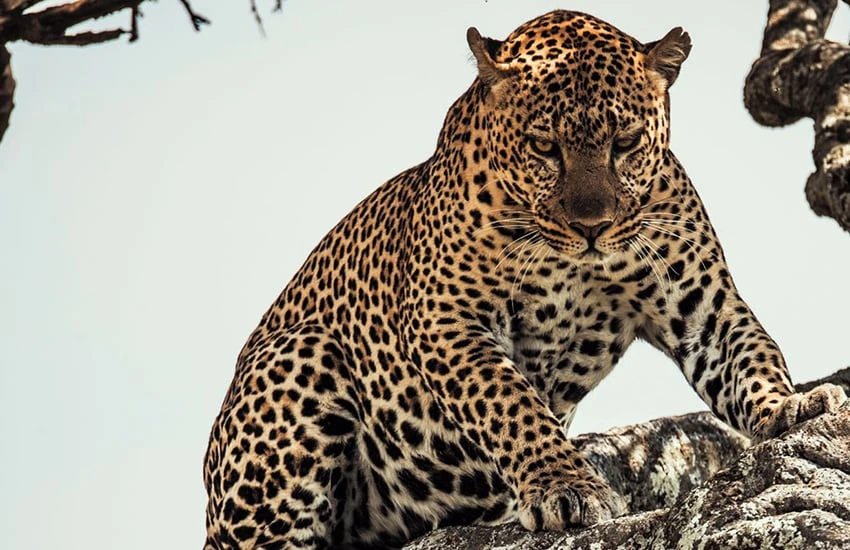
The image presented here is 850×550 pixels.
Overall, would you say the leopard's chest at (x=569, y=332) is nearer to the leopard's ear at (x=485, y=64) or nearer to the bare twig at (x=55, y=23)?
the leopard's ear at (x=485, y=64)

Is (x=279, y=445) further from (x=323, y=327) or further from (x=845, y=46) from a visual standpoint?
(x=845, y=46)

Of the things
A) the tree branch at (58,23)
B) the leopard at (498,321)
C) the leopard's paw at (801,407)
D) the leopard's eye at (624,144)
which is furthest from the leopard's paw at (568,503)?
the tree branch at (58,23)

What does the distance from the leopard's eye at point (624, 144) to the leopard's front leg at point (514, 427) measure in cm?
127

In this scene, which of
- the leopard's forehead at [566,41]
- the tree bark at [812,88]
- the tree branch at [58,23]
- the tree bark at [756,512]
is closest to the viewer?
the tree bark at [756,512]

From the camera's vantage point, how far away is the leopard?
29.4 feet

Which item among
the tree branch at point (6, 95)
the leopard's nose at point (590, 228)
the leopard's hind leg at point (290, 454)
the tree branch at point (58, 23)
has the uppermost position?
the tree branch at point (58, 23)

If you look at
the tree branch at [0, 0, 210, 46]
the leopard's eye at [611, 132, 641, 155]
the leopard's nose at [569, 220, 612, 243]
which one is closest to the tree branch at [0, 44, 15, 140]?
the tree branch at [0, 0, 210, 46]

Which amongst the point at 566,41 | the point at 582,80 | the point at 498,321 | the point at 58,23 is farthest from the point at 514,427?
the point at 58,23

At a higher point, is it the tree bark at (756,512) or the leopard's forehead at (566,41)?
the leopard's forehead at (566,41)

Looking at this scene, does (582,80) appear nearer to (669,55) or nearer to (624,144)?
(624,144)

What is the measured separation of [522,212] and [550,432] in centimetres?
143

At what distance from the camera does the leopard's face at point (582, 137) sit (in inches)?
351

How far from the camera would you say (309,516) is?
9.70 m

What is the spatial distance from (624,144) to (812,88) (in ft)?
7.90
